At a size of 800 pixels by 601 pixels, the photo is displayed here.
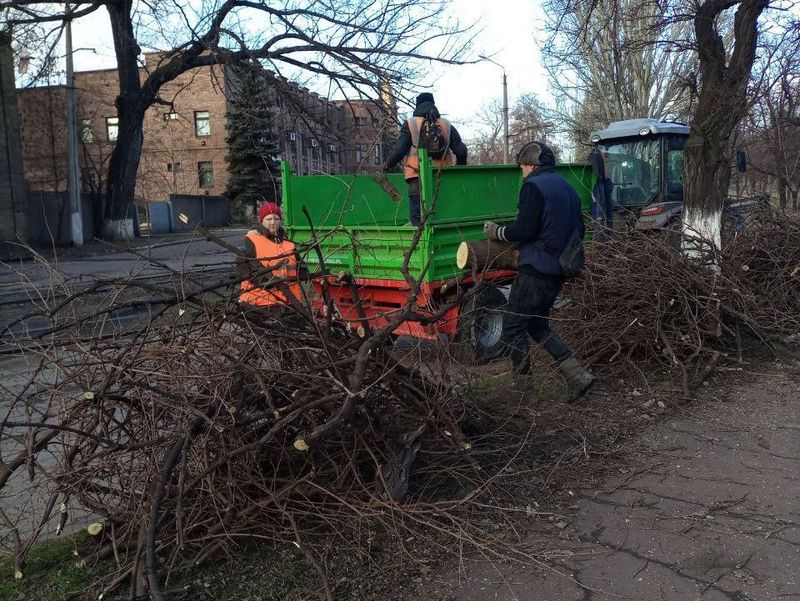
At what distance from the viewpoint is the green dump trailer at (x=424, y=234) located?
640 cm

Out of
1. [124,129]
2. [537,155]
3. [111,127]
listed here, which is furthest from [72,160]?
[111,127]

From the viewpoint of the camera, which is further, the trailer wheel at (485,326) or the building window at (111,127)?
the building window at (111,127)

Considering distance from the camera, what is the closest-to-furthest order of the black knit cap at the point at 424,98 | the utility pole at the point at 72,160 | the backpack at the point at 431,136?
the backpack at the point at 431,136, the black knit cap at the point at 424,98, the utility pole at the point at 72,160

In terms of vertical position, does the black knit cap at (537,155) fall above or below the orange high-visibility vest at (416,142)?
below

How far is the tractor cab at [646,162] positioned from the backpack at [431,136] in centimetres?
463

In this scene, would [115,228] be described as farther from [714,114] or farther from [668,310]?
[668,310]

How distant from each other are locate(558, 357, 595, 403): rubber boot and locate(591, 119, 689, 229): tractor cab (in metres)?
6.63

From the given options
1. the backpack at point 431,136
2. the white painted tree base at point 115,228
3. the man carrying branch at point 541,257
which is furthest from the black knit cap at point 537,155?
the white painted tree base at point 115,228

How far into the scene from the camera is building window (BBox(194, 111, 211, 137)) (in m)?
45.5

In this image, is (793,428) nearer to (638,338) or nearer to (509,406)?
(638,338)

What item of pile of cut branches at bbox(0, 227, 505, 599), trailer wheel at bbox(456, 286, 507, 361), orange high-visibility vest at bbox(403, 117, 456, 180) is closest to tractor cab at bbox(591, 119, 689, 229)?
orange high-visibility vest at bbox(403, 117, 456, 180)

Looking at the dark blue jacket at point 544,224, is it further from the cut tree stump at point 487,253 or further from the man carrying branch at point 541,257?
the cut tree stump at point 487,253

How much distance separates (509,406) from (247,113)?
11179 millimetres

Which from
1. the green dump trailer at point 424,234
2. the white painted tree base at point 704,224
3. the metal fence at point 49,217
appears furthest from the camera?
the metal fence at point 49,217
